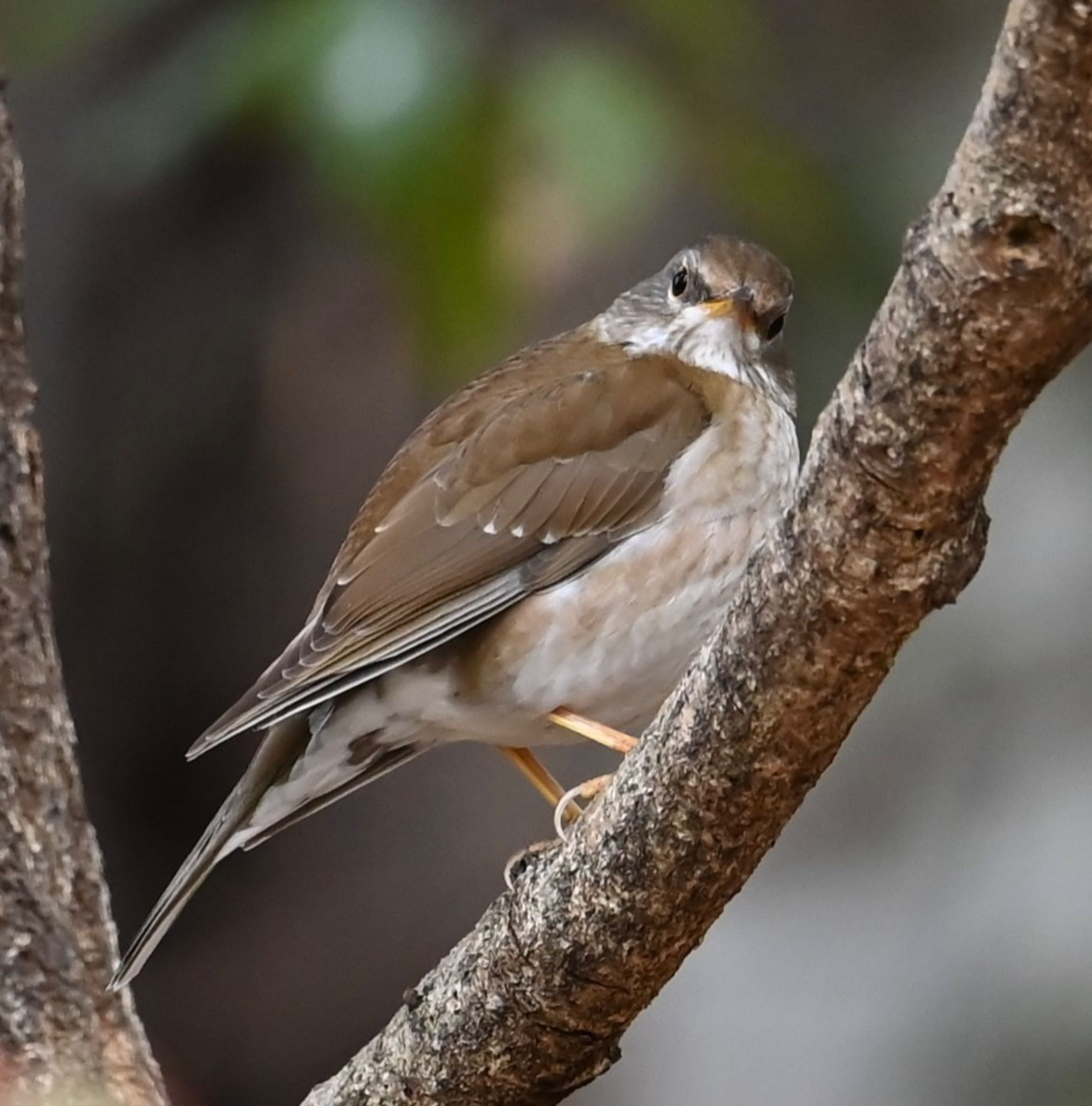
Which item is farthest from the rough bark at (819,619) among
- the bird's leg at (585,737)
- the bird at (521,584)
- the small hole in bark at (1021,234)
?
the bird at (521,584)

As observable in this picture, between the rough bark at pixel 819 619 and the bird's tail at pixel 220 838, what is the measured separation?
1.15 ft

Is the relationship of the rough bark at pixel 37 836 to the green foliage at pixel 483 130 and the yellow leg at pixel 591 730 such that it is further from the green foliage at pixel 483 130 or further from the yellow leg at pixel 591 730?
the yellow leg at pixel 591 730

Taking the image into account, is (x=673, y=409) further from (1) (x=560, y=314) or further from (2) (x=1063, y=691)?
(2) (x=1063, y=691)

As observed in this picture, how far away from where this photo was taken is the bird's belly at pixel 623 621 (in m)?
3.01

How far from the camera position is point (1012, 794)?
17.4 feet

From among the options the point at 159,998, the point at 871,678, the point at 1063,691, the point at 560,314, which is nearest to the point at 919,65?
the point at 560,314

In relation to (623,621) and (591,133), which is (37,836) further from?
(591,133)

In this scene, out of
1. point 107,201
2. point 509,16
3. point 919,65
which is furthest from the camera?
point 919,65

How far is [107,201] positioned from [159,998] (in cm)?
174

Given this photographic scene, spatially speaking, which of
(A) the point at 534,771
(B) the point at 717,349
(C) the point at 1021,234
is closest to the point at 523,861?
(A) the point at 534,771

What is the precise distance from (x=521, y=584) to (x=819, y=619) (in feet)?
3.99

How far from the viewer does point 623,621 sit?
3.02 meters

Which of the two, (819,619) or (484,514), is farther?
(484,514)

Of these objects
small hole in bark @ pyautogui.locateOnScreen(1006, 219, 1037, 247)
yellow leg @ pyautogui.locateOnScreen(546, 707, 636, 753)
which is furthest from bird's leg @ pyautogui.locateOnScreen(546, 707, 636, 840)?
small hole in bark @ pyautogui.locateOnScreen(1006, 219, 1037, 247)
